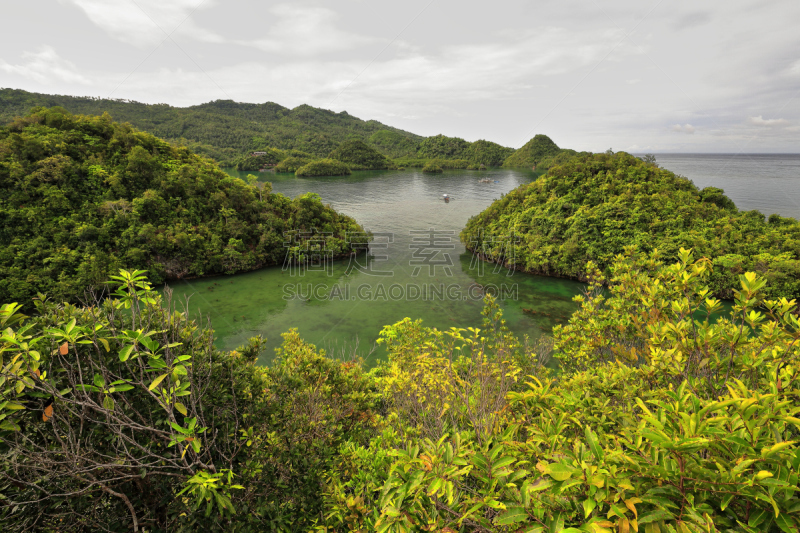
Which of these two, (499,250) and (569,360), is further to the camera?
(499,250)

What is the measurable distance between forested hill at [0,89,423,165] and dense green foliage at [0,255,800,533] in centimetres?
6769

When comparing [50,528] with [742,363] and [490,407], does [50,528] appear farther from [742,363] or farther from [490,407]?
[742,363]

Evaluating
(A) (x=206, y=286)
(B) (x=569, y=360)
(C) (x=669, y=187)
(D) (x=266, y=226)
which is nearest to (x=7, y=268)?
(A) (x=206, y=286)

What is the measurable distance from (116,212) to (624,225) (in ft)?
107

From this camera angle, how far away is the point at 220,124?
10406 centimetres

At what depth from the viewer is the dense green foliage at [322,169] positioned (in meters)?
73.9

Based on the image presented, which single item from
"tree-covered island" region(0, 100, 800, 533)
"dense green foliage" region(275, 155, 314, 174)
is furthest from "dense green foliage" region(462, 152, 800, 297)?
"dense green foliage" region(275, 155, 314, 174)

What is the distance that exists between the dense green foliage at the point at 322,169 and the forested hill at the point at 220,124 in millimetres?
22071

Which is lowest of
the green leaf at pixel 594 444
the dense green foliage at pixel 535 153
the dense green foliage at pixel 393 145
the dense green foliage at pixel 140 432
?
the dense green foliage at pixel 140 432

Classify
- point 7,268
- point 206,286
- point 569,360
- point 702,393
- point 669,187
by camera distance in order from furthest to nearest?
point 669,187
point 206,286
point 7,268
point 569,360
point 702,393

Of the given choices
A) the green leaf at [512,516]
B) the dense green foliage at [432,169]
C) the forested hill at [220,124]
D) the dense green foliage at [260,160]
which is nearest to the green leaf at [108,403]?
the green leaf at [512,516]

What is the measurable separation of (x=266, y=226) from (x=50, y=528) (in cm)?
2376

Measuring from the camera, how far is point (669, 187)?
844 inches

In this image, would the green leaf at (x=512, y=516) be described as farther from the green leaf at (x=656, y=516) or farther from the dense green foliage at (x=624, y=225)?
the dense green foliage at (x=624, y=225)
